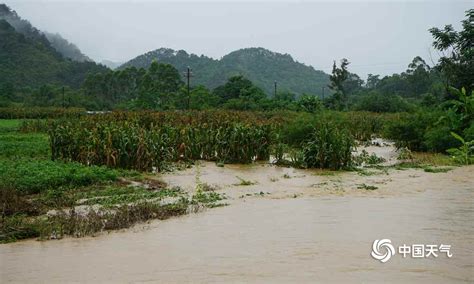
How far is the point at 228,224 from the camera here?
7758 mm

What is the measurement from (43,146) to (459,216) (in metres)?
14.9

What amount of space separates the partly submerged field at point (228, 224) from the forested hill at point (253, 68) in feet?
224

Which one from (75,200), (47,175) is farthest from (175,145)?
(75,200)

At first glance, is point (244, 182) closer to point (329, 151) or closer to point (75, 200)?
point (329, 151)

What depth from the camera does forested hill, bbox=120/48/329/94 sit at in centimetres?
8406

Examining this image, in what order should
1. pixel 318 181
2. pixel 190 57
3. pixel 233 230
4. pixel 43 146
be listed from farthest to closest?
pixel 190 57 < pixel 43 146 < pixel 318 181 < pixel 233 230

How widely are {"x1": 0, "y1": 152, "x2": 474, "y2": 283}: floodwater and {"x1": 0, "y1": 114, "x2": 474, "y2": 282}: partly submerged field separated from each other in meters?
0.02

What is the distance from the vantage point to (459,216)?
8062mm

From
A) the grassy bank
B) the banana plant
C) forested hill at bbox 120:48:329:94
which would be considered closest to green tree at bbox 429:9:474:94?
the banana plant

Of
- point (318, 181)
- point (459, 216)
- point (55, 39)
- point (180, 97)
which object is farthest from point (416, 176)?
point (55, 39)

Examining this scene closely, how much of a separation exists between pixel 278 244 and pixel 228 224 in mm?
1505

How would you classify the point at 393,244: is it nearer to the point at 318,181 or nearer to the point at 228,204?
the point at 228,204

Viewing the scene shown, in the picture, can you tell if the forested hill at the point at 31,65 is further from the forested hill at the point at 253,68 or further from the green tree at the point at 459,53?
the green tree at the point at 459,53

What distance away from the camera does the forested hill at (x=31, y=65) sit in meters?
68.1
